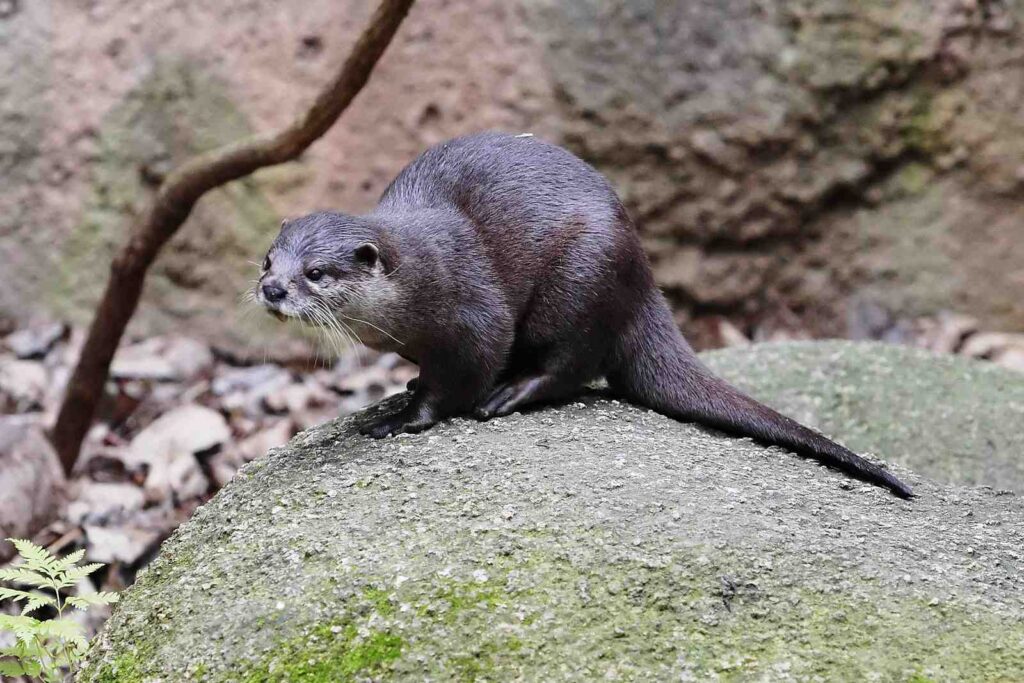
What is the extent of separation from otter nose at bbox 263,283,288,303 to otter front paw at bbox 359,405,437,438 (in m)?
0.37

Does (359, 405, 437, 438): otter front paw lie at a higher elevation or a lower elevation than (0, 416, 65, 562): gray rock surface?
higher

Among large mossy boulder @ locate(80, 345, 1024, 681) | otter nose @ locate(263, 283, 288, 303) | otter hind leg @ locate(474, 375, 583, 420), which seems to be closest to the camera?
large mossy boulder @ locate(80, 345, 1024, 681)

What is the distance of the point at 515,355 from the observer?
2.71 metres

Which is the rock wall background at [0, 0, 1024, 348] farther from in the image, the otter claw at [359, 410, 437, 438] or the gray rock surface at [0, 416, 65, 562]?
the otter claw at [359, 410, 437, 438]

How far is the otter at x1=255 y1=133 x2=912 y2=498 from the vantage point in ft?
7.88

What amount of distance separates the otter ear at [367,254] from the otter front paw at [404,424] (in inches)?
13.4

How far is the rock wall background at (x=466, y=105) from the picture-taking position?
442 centimetres

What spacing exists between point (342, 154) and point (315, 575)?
2738 millimetres

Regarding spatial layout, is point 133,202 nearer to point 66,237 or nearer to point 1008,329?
point 66,237

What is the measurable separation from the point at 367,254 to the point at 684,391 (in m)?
0.79

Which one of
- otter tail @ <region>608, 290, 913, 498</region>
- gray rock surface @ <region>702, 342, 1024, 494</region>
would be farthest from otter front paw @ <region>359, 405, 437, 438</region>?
gray rock surface @ <region>702, 342, 1024, 494</region>

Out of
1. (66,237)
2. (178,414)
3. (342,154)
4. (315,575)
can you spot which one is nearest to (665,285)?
(342,154)

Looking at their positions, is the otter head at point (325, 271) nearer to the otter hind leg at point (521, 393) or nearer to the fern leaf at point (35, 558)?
the otter hind leg at point (521, 393)

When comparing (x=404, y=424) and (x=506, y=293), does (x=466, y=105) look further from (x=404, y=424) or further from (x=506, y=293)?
(x=404, y=424)
